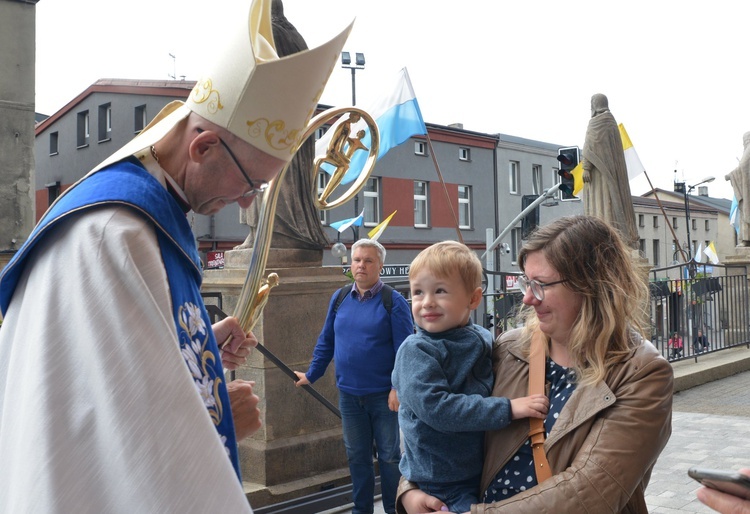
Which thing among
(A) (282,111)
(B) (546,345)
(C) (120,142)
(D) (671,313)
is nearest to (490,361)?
(B) (546,345)

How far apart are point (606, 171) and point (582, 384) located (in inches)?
388

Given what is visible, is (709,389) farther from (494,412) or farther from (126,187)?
(126,187)

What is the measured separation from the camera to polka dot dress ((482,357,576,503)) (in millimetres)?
1967

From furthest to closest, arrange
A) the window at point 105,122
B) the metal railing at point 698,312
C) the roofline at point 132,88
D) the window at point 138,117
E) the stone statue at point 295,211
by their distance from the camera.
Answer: the window at point 105,122 < the window at point 138,117 < the roofline at point 132,88 < the metal railing at point 698,312 < the stone statue at point 295,211

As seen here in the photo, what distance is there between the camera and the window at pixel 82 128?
3066 cm

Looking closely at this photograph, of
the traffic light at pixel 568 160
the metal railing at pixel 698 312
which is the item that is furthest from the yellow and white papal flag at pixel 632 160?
the metal railing at pixel 698 312

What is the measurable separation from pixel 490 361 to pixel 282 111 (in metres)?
0.97

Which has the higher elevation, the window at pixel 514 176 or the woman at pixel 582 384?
the window at pixel 514 176

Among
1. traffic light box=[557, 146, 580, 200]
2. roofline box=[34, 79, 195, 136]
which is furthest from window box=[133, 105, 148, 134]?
traffic light box=[557, 146, 580, 200]

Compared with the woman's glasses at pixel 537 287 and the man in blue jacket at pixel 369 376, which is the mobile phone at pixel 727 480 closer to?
the woman's glasses at pixel 537 287

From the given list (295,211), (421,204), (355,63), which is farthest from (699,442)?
(421,204)

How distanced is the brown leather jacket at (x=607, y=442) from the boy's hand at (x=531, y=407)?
0.05m

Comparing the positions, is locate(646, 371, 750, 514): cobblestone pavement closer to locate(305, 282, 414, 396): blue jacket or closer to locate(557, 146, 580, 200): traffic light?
locate(305, 282, 414, 396): blue jacket

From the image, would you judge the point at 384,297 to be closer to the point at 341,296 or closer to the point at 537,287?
the point at 341,296
